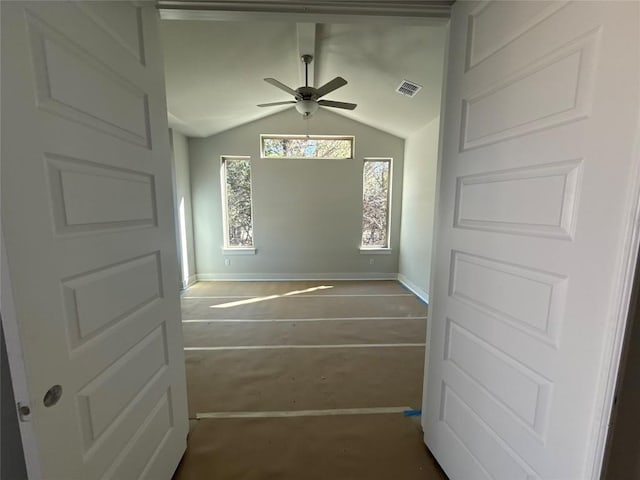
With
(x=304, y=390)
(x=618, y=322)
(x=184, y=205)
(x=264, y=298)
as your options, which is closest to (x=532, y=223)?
(x=618, y=322)

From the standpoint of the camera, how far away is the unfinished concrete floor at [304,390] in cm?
153

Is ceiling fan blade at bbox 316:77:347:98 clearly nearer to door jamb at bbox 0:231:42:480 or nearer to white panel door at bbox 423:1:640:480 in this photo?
white panel door at bbox 423:1:640:480

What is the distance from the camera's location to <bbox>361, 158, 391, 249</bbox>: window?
16.8ft

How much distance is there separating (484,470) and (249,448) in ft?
4.01

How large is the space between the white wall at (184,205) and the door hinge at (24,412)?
400 centimetres

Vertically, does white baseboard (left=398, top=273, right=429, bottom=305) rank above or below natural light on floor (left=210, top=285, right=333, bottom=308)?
above

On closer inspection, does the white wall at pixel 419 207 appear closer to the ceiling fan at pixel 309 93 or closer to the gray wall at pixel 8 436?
the ceiling fan at pixel 309 93

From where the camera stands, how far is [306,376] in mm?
2291

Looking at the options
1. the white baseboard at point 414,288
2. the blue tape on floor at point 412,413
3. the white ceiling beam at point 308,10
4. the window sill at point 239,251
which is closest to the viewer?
the white ceiling beam at point 308,10

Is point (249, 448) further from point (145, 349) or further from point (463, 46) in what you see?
point (463, 46)

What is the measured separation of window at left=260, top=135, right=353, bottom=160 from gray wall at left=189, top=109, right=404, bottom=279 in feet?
0.33

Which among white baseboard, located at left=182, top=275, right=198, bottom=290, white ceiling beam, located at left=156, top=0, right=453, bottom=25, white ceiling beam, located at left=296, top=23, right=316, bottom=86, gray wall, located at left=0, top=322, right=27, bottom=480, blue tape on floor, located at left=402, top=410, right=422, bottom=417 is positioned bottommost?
blue tape on floor, located at left=402, top=410, right=422, bottom=417

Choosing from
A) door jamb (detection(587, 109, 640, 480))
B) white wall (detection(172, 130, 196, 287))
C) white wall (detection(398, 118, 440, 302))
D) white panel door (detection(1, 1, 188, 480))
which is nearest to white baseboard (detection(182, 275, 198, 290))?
white wall (detection(172, 130, 196, 287))

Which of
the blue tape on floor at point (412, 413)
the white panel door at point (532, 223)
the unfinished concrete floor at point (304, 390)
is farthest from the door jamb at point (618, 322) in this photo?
the blue tape on floor at point (412, 413)
